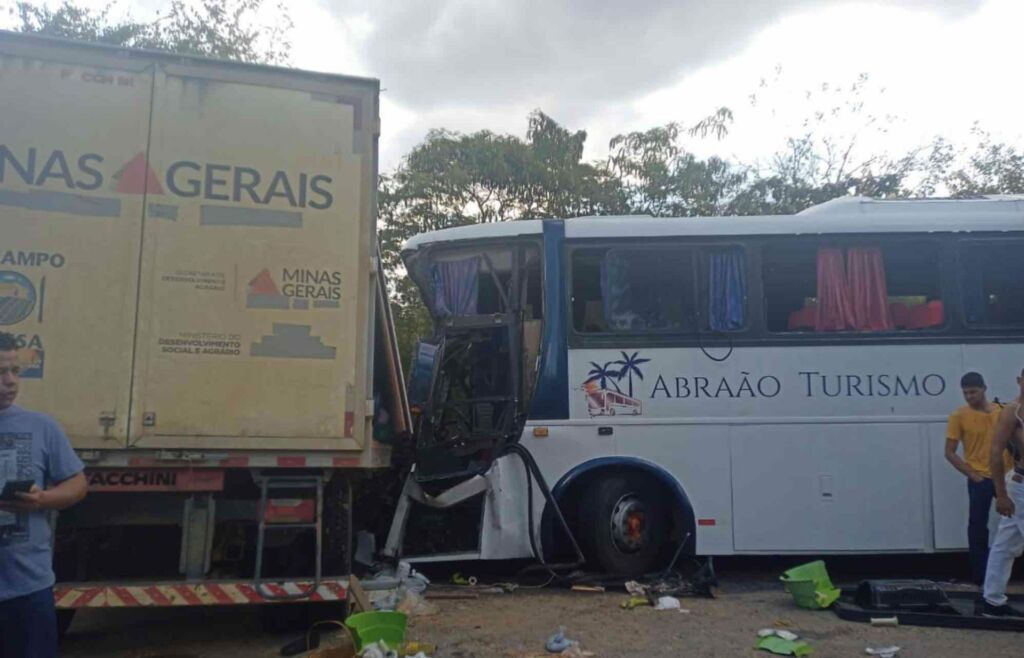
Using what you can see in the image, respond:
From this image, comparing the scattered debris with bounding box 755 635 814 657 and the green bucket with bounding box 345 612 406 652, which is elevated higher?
the green bucket with bounding box 345 612 406 652

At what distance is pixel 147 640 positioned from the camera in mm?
6250

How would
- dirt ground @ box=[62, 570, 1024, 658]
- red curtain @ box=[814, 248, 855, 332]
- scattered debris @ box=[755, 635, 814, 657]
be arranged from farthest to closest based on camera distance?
red curtain @ box=[814, 248, 855, 332] < dirt ground @ box=[62, 570, 1024, 658] < scattered debris @ box=[755, 635, 814, 657]

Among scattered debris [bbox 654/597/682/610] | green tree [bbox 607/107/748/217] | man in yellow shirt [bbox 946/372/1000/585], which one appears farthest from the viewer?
green tree [bbox 607/107/748/217]

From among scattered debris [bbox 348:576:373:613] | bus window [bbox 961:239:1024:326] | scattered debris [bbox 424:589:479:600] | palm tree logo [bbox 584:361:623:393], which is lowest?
scattered debris [bbox 424:589:479:600]

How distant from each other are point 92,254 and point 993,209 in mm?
7491

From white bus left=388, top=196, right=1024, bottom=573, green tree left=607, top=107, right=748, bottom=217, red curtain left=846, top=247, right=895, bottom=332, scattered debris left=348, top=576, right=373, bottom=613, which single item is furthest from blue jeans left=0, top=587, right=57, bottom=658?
green tree left=607, top=107, right=748, bottom=217

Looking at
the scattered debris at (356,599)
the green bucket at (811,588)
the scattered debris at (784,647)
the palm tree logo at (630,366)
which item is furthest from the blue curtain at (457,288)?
the scattered debris at (784,647)

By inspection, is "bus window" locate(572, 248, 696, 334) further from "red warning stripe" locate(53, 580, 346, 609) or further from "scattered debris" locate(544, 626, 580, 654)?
"red warning stripe" locate(53, 580, 346, 609)

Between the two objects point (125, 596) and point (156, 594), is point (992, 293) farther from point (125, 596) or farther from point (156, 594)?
point (125, 596)

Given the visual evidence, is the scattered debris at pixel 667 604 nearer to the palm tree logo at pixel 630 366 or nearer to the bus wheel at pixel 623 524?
the bus wheel at pixel 623 524

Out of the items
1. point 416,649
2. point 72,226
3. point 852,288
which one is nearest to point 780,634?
point 416,649

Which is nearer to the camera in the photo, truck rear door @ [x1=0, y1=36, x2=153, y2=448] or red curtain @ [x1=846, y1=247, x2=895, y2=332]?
truck rear door @ [x1=0, y1=36, x2=153, y2=448]

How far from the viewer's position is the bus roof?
815 cm

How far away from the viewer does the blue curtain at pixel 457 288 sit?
822 cm
